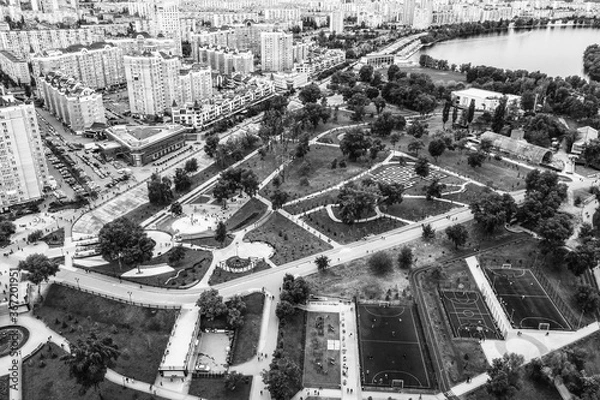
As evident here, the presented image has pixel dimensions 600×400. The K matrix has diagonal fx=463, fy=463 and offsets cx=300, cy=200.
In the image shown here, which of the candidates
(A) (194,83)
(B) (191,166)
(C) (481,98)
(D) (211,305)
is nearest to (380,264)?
(D) (211,305)

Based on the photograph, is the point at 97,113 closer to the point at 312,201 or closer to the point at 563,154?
the point at 312,201

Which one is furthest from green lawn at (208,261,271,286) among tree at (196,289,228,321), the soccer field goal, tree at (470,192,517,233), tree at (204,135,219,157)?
tree at (204,135,219,157)

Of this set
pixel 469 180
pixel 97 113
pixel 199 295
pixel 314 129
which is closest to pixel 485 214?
pixel 469 180

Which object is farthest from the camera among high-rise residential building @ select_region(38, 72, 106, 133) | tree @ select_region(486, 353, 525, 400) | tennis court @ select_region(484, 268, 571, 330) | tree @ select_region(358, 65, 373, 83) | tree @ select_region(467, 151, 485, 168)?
tree @ select_region(358, 65, 373, 83)

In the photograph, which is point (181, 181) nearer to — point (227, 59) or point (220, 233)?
point (220, 233)

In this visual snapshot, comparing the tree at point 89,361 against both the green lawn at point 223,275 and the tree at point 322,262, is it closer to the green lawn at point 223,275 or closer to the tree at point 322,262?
the green lawn at point 223,275

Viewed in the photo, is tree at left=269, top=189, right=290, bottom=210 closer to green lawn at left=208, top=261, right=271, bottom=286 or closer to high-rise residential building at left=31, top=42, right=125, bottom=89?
green lawn at left=208, top=261, right=271, bottom=286

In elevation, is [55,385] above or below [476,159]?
below
